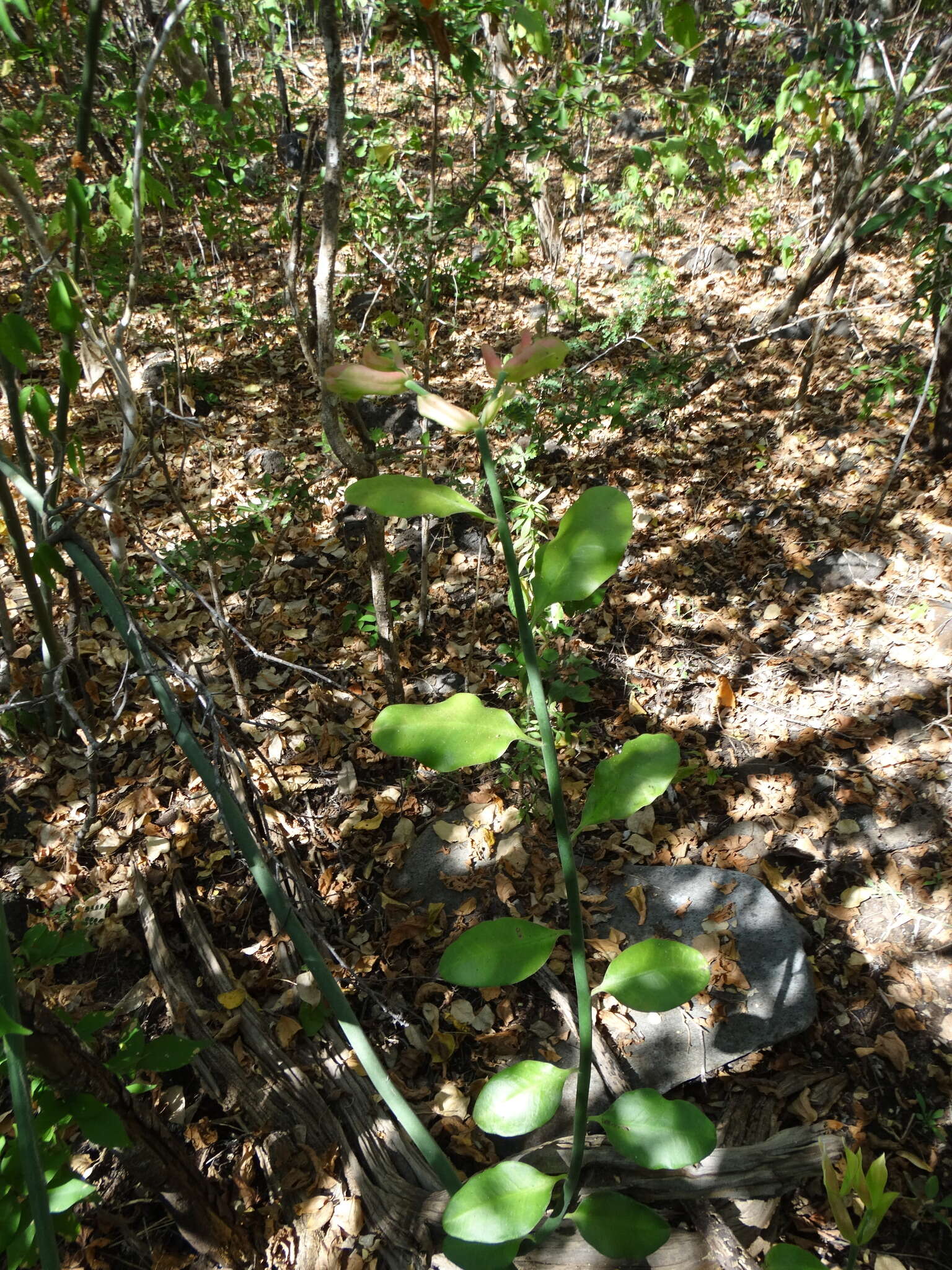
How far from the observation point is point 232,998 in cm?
189

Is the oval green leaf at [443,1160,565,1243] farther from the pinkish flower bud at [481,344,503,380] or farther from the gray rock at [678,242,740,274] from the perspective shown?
the gray rock at [678,242,740,274]

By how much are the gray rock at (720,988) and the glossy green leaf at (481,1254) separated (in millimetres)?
1102

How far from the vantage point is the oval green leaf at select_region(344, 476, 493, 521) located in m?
0.65

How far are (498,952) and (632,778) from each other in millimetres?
228

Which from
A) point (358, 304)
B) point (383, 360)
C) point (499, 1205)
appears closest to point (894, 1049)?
point (499, 1205)

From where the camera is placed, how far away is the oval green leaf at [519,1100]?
0.81 metres

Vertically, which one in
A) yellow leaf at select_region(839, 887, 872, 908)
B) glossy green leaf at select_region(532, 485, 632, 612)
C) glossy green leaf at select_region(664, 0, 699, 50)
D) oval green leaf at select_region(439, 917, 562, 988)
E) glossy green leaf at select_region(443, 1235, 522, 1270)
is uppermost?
glossy green leaf at select_region(664, 0, 699, 50)

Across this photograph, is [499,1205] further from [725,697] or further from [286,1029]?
[725,697]

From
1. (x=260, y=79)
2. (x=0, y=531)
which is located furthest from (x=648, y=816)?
(x=260, y=79)

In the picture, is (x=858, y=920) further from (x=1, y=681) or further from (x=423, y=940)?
(x=1, y=681)

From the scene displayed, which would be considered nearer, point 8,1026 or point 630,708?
point 8,1026

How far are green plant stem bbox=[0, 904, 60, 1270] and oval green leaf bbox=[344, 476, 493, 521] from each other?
1.73ft

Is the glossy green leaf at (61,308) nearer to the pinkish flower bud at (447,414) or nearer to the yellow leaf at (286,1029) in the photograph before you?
the pinkish flower bud at (447,414)

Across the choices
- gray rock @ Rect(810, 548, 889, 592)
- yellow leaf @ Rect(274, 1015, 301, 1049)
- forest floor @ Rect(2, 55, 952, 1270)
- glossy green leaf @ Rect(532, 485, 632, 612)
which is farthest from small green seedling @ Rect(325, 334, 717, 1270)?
gray rock @ Rect(810, 548, 889, 592)
